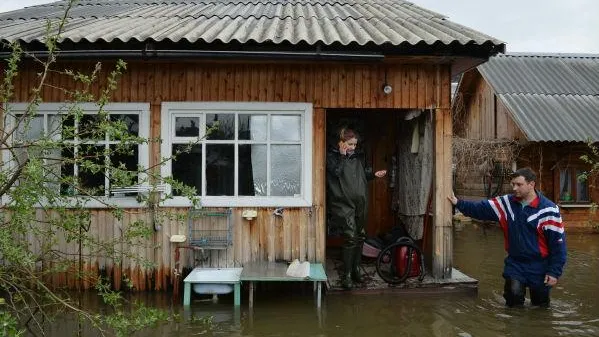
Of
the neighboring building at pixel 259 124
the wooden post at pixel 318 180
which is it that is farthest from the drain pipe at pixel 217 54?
the wooden post at pixel 318 180

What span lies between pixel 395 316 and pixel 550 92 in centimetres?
1421

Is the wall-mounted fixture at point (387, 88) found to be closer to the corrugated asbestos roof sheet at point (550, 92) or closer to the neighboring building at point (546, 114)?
the neighboring building at point (546, 114)

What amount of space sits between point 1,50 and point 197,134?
2.88 m

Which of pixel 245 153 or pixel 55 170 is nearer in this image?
pixel 55 170

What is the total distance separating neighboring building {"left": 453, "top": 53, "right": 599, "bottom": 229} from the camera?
14.9 meters

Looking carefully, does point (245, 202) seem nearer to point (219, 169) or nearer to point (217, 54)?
point (219, 169)

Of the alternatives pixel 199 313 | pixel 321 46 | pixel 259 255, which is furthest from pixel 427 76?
pixel 199 313

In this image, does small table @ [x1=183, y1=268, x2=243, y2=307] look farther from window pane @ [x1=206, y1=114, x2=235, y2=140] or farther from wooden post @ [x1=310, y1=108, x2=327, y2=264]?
window pane @ [x1=206, y1=114, x2=235, y2=140]

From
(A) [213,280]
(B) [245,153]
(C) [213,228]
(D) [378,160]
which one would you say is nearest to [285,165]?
(B) [245,153]

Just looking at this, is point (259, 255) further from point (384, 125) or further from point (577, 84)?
point (577, 84)

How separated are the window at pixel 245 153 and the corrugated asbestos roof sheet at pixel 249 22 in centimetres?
104

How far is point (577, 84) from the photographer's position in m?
17.9

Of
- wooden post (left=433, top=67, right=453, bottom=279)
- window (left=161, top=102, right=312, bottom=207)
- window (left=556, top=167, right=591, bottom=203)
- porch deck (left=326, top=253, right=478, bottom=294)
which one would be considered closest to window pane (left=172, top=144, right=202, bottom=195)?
window (left=161, top=102, right=312, bottom=207)

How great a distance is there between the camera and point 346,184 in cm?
712
